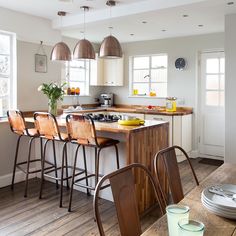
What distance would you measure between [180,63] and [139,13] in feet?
7.27

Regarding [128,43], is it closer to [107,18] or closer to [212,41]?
[212,41]

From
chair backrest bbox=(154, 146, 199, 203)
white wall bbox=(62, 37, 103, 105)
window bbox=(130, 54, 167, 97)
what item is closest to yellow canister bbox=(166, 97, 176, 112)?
window bbox=(130, 54, 167, 97)

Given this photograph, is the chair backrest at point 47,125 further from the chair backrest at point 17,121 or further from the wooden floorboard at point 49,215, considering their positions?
the wooden floorboard at point 49,215

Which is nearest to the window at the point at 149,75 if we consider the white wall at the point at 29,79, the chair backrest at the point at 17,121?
the white wall at the point at 29,79

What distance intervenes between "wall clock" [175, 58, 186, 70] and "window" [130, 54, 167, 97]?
1.28 feet

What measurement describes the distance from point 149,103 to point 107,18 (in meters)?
2.63

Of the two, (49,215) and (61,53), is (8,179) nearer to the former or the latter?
(49,215)

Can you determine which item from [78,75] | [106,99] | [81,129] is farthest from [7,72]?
[106,99]

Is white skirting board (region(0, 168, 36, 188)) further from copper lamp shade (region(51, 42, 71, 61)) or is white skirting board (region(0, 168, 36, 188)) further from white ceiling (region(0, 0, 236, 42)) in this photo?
white ceiling (region(0, 0, 236, 42))

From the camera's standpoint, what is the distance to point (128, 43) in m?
6.41

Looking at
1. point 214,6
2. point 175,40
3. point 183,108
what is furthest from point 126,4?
point 183,108

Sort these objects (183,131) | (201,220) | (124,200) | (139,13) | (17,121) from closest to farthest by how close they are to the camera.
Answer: (201,220) < (124,200) < (17,121) < (139,13) < (183,131)

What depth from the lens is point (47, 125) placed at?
3.26 meters

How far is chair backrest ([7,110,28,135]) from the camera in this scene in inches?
137
